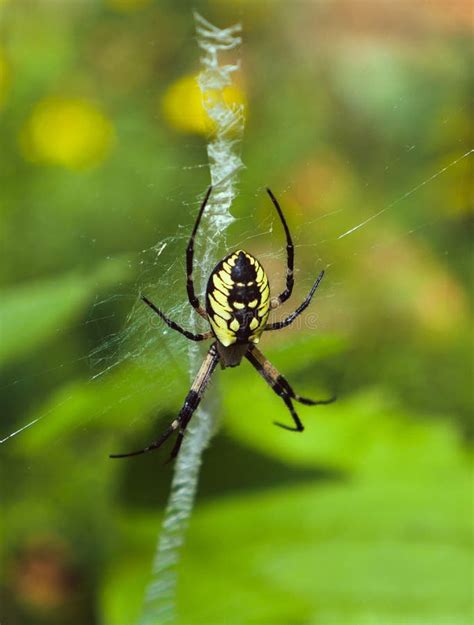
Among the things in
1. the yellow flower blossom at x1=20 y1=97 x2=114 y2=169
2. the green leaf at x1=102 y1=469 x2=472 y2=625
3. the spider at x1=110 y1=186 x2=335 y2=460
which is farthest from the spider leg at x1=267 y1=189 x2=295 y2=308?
the yellow flower blossom at x1=20 y1=97 x2=114 y2=169

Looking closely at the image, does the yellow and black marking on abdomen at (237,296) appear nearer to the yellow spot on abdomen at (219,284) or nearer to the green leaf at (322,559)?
the yellow spot on abdomen at (219,284)

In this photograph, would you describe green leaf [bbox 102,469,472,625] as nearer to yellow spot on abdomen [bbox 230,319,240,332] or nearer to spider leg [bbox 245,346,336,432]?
spider leg [bbox 245,346,336,432]

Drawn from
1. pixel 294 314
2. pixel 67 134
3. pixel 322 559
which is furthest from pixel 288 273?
pixel 67 134

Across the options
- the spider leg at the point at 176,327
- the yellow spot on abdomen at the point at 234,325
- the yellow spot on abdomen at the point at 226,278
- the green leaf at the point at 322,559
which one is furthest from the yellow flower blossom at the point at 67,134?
the yellow spot on abdomen at the point at 226,278

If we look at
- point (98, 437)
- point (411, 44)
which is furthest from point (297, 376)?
point (411, 44)

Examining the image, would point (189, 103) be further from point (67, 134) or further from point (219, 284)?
point (219, 284)

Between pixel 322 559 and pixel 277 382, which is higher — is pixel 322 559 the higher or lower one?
the lower one
